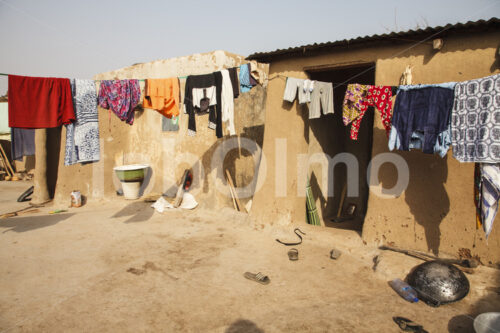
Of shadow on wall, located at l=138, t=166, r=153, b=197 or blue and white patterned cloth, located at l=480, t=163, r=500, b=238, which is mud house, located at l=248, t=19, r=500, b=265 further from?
shadow on wall, located at l=138, t=166, r=153, b=197

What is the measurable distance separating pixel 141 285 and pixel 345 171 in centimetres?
681

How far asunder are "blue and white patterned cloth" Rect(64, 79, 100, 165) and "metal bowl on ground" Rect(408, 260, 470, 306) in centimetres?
604

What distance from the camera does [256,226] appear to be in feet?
22.2

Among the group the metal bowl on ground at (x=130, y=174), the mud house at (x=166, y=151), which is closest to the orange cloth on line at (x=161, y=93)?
the mud house at (x=166, y=151)

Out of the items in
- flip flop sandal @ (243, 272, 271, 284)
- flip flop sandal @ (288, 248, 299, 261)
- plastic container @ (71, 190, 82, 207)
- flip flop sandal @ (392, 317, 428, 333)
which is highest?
plastic container @ (71, 190, 82, 207)

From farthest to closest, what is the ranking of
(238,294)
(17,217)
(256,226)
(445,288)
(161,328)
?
(17,217)
(256,226)
(238,294)
(445,288)
(161,328)

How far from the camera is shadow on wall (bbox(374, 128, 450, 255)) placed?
186 inches

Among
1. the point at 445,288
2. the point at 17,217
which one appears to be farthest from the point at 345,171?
the point at 17,217

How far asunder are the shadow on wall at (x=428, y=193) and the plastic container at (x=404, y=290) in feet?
3.63

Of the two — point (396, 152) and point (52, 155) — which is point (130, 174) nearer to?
point (52, 155)

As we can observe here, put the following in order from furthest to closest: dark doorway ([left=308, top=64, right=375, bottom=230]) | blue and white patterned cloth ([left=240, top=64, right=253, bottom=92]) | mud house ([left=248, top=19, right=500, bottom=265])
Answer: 1. dark doorway ([left=308, top=64, right=375, bottom=230])
2. blue and white patterned cloth ([left=240, top=64, right=253, bottom=92])
3. mud house ([left=248, top=19, right=500, bottom=265])

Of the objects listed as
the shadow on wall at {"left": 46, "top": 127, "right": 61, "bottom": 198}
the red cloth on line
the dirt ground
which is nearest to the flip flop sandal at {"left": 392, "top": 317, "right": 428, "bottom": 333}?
the dirt ground

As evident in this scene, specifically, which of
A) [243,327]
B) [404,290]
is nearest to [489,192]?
[404,290]

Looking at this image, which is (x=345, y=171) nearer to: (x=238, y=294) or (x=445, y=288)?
(x=445, y=288)
